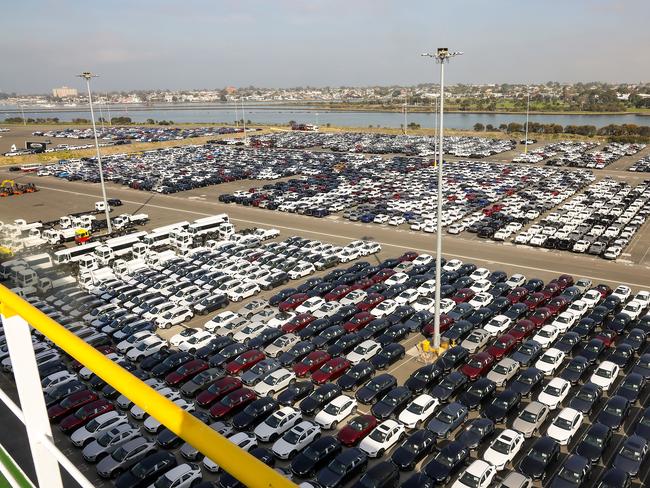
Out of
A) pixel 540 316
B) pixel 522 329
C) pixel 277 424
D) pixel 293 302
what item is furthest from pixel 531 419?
pixel 293 302

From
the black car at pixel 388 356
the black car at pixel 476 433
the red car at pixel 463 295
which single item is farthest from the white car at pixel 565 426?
the red car at pixel 463 295

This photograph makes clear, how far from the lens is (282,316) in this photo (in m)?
27.8

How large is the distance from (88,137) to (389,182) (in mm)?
97734

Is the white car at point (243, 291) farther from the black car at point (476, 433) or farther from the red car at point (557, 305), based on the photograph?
the red car at point (557, 305)

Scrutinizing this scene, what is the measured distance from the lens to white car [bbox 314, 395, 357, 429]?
18953 mm

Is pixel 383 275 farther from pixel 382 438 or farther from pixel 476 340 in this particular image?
pixel 382 438

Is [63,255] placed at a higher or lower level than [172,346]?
higher

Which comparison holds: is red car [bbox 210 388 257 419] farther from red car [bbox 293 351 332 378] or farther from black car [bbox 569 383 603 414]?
black car [bbox 569 383 603 414]

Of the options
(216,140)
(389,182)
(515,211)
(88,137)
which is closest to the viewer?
(515,211)

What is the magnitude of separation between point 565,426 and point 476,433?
327 centimetres

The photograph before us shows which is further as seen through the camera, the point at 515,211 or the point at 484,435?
the point at 515,211

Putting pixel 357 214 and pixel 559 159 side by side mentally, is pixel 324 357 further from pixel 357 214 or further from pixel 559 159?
pixel 559 159

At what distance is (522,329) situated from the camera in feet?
80.7

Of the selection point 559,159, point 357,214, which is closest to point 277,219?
point 357,214
